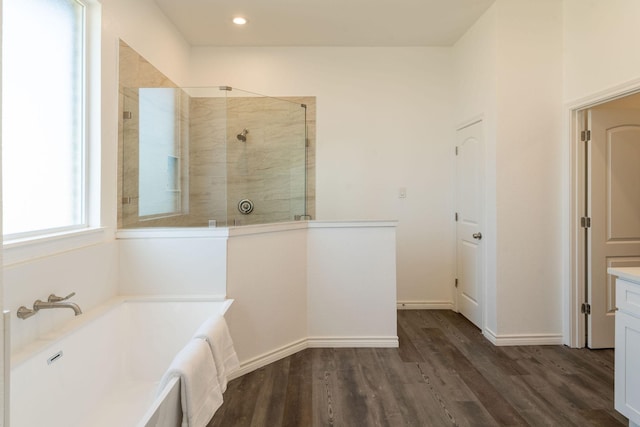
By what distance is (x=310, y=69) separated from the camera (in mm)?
4105

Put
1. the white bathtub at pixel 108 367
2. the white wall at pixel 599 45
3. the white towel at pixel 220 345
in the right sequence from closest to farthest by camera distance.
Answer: the white bathtub at pixel 108 367, the white towel at pixel 220 345, the white wall at pixel 599 45

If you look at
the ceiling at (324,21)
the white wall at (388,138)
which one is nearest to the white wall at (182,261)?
the white wall at (388,138)

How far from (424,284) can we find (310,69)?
269 centimetres

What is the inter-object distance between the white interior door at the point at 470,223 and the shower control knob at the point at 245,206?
2086 millimetres

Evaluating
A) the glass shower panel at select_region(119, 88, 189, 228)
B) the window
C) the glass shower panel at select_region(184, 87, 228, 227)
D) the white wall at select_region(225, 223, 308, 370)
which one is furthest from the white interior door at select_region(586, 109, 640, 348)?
the window

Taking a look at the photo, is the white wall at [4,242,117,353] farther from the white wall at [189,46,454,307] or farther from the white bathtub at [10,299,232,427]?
the white wall at [189,46,454,307]

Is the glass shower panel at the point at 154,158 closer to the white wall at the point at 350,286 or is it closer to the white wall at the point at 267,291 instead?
the white wall at the point at 267,291

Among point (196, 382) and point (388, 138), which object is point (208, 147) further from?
point (196, 382)

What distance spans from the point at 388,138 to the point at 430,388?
2.61 m

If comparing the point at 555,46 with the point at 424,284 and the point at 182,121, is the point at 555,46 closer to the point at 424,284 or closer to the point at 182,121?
the point at 424,284

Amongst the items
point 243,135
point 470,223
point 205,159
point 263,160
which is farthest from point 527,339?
point 205,159

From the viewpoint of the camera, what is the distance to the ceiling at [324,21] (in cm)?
321

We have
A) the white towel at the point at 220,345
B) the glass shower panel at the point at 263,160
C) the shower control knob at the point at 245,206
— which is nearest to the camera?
the white towel at the point at 220,345

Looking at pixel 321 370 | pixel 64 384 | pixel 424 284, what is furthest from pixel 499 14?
pixel 64 384
